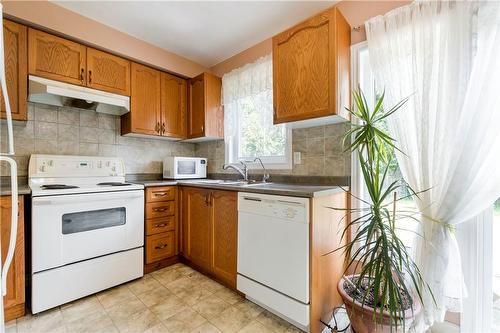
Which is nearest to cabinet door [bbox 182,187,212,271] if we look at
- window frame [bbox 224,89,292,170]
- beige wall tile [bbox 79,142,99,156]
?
window frame [bbox 224,89,292,170]

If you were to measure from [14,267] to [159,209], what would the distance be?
110cm

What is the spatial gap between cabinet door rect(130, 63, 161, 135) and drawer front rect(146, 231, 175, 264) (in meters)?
1.18

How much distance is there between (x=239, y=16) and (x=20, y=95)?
200 centimetres

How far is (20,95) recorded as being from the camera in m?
1.84

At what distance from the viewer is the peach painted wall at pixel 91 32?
6.08 feet

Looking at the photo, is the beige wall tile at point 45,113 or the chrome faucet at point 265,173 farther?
the chrome faucet at point 265,173

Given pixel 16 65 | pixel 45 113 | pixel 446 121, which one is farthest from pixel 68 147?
pixel 446 121

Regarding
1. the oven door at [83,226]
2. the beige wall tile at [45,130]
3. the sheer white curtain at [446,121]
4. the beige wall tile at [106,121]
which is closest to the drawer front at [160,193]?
the oven door at [83,226]

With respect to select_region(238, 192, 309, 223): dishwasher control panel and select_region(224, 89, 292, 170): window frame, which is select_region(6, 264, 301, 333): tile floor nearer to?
select_region(238, 192, 309, 223): dishwasher control panel

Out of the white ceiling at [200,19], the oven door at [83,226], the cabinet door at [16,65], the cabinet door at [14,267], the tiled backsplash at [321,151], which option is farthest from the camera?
the white ceiling at [200,19]

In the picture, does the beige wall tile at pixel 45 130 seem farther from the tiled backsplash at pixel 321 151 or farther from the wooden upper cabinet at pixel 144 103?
Result: the tiled backsplash at pixel 321 151

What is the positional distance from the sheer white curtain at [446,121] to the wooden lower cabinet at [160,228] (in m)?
2.18

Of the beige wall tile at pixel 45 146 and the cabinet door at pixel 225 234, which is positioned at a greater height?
the beige wall tile at pixel 45 146

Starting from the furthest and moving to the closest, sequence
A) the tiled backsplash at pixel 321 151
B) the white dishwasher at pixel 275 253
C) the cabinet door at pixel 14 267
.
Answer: the tiled backsplash at pixel 321 151, the cabinet door at pixel 14 267, the white dishwasher at pixel 275 253
